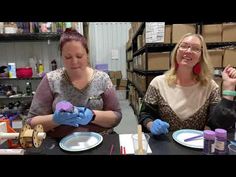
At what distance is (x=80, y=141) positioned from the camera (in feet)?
3.21

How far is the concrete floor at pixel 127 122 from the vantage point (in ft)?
10.2

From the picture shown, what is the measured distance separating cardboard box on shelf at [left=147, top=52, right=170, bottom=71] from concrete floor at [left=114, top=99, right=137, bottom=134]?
91 centimetres

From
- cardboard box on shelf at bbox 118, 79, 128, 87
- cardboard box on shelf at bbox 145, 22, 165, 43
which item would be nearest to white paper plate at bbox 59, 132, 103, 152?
cardboard box on shelf at bbox 145, 22, 165, 43

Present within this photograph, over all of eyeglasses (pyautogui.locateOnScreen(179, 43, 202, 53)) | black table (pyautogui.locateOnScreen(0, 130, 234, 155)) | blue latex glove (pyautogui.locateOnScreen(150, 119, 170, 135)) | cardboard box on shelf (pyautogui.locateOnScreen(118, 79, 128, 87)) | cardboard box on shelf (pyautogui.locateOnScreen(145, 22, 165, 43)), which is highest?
cardboard box on shelf (pyautogui.locateOnScreen(145, 22, 165, 43))

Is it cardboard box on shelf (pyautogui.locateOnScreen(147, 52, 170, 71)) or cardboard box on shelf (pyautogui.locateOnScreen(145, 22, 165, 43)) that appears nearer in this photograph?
cardboard box on shelf (pyautogui.locateOnScreen(145, 22, 165, 43))

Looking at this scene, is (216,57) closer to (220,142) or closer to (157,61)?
(157,61)

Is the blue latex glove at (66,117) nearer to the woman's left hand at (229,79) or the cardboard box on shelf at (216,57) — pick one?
the woman's left hand at (229,79)

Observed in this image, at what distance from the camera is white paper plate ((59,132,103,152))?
2.91ft

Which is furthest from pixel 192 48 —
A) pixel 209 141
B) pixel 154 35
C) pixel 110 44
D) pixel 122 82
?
pixel 110 44

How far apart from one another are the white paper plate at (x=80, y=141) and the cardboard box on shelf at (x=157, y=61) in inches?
67.1

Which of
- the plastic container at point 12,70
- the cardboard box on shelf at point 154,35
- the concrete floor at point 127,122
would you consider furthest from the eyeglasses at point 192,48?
the plastic container at point 12,70

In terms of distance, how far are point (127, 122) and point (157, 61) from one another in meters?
1.46

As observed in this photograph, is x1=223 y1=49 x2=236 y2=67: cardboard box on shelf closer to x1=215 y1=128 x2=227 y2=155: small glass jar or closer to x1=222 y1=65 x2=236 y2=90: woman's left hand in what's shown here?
x1=222 y1=65 x2=236 y2=90: woman's left hand
